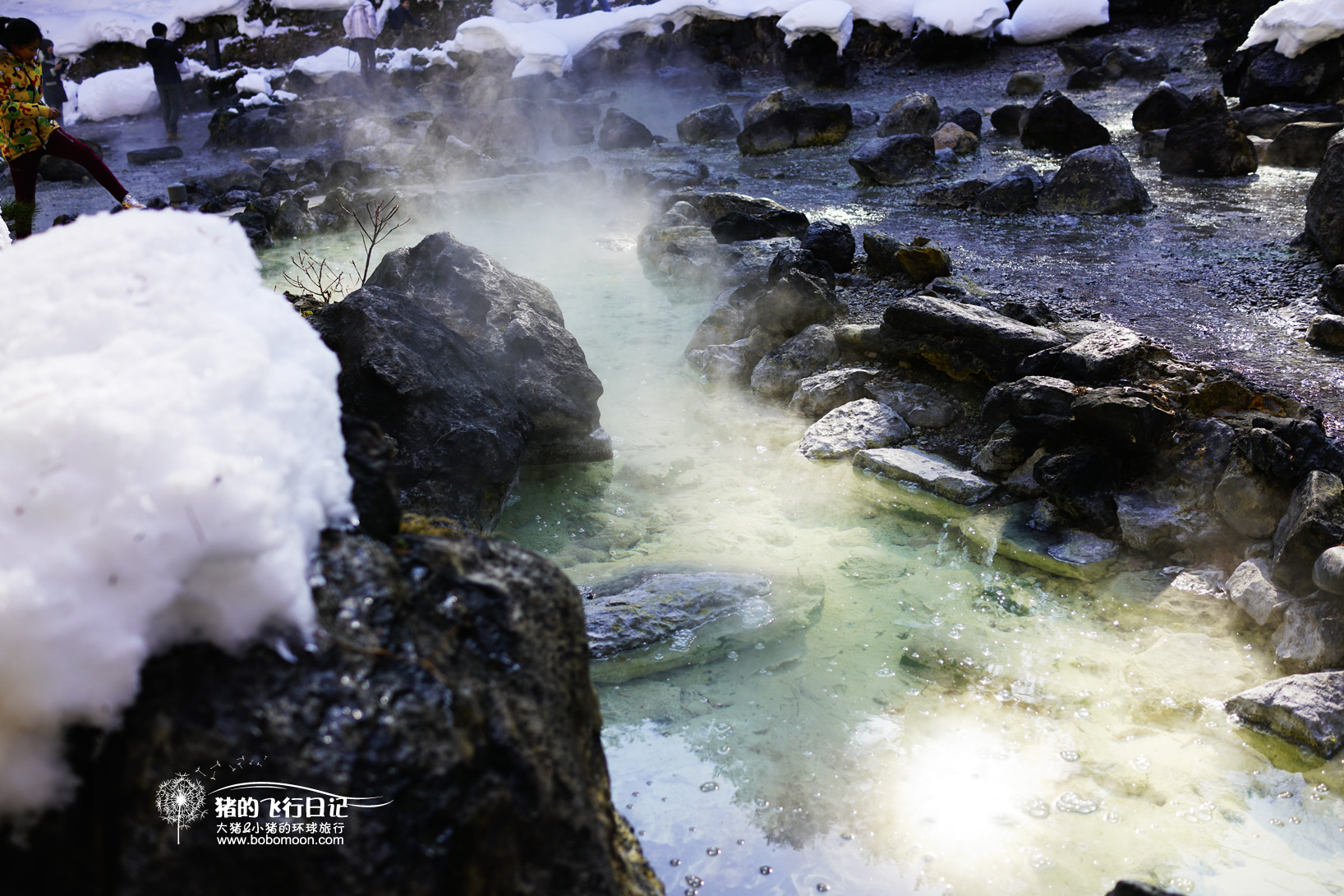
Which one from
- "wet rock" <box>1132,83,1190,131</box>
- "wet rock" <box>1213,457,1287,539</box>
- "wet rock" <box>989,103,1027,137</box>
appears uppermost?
"wet rock" <box>1132,83,1190,131</box>

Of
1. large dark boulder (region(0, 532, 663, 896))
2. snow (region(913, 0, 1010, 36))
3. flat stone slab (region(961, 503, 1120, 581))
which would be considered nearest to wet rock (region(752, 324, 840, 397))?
flat stone slab (region(961, 503, 1120, 581))

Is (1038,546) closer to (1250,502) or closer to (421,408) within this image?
(1250,502)

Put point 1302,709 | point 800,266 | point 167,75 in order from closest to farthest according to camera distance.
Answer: point 1302,709
point 800,266
point 167,75

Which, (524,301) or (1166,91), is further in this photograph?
(1166,91)

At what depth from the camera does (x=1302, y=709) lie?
2.67 m

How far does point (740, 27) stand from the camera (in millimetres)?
18422

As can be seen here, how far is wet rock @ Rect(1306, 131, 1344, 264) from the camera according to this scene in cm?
575

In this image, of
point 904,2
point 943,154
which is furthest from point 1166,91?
point 904,2

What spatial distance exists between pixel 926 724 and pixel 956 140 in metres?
9.83

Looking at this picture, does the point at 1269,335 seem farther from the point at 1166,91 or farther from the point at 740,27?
the point at 740,27

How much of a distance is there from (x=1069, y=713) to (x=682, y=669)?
1349mm

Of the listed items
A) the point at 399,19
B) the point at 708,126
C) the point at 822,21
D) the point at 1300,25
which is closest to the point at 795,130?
the point at 708,126

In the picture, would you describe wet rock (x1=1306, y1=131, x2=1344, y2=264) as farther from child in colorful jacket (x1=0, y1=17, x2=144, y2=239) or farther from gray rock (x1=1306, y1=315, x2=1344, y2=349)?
child in colorful jacket (x1=0, y1=17, x2=144, y2=239)

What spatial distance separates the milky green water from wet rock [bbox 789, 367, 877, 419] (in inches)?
27.7
